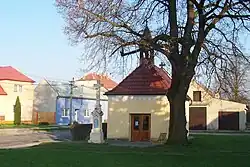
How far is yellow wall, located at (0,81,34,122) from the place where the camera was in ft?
214

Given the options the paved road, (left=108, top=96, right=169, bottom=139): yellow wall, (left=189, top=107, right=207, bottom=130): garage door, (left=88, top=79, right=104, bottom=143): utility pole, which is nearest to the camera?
the paved road

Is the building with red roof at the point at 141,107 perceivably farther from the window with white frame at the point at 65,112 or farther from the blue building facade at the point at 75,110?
the window with white frame at the point at 65,112

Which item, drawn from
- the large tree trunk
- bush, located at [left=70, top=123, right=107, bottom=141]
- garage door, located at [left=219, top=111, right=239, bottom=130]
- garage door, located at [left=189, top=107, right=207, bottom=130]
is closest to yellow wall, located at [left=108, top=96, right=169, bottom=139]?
bush, located at [left=70, top=123, right=107, bottom=141]

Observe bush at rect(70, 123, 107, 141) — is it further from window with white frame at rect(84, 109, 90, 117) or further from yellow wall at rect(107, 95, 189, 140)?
window with white frame at rect(84, 109, 90, 117)

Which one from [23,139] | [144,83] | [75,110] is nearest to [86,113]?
[75,110]

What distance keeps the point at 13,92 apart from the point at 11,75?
2.92 m

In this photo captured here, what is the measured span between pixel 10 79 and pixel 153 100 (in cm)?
3781

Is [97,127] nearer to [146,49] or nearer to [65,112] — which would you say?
[146,49]

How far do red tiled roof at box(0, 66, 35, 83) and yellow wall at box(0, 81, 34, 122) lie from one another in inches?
23.0

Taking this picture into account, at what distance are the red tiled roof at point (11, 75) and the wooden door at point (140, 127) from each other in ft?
120

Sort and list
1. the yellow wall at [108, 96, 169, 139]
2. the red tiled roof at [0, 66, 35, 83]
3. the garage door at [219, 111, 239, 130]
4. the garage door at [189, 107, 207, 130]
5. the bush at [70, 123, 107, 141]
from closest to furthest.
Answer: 1. the yellow wall at [108, 96, 169, 139]
2. the bush at [70, 123, 107, 141]
3. the garage door at [219, 111, 239, 130]
4. the garage door at [189, 107, 207, 130]
5. the red tiled roof at [0, 66, 35, 83]

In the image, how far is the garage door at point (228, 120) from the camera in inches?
2288

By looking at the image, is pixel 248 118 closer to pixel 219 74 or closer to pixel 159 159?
pixel 219 74

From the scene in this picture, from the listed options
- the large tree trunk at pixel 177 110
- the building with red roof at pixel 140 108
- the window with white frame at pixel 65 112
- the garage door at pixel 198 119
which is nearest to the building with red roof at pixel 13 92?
the window with white frame at pixel 65 112
